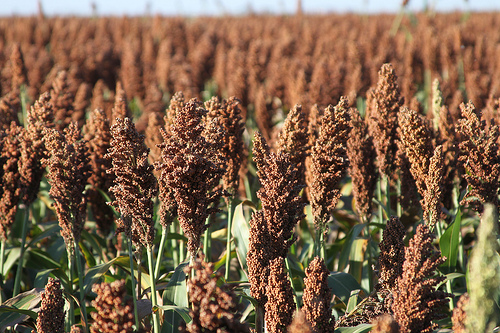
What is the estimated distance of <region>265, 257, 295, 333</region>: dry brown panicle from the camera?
203 cm

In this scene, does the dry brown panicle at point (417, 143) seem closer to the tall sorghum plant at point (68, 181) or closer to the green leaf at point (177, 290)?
the green leaf at point (177, 290)

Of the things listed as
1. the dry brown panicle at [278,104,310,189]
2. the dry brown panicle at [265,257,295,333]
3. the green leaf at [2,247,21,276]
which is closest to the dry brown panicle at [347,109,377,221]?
the dry brown panicle at [278,104,310,189]

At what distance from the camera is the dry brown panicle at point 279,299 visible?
2.03 meters

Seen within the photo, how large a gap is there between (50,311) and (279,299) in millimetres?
987

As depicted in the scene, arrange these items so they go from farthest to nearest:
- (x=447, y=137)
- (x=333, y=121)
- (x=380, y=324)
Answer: (x=447, y=137), (x=333, y=121), (x=380, y=324)

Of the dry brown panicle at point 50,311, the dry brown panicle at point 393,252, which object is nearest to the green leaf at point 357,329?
the dry brown panicle at point 393,252

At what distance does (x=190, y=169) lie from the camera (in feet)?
7.07

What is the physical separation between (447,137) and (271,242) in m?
2.07

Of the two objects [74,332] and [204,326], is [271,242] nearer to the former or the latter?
[204,326]

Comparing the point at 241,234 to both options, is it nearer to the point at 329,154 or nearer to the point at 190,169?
the point at 329,154

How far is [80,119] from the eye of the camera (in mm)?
5930

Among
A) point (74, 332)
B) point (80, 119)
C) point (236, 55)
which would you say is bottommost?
point (74, 332)

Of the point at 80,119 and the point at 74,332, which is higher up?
the point at 80,119

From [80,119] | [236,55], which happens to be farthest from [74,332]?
[236,55]
